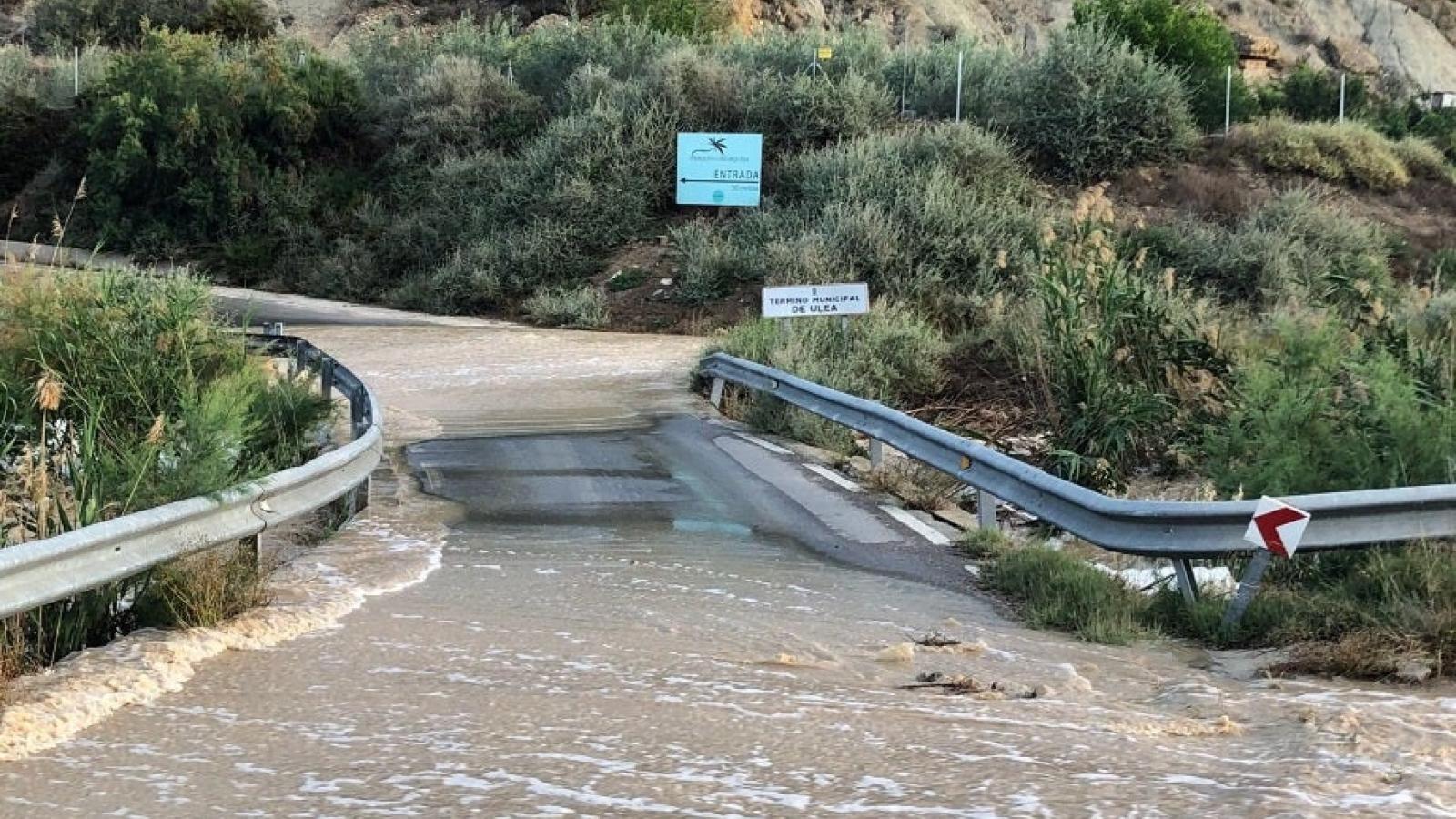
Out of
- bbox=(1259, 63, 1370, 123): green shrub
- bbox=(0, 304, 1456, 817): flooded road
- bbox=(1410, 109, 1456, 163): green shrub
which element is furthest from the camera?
bbox=(1259, 63, 1370, 123): green shrub

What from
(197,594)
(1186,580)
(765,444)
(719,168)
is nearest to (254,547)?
(197,594)

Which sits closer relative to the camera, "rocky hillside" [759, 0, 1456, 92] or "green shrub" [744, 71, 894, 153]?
"green shrub" [744, 71, 894, 153]

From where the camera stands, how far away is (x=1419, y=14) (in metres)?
86.6

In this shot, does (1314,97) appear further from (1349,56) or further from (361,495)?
(361,495)

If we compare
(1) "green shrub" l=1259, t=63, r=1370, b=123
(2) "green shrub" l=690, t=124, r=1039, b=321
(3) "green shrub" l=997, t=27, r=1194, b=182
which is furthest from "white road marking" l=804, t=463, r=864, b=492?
(1) "green shrub" l=1259, t=63, r=1370, b=123

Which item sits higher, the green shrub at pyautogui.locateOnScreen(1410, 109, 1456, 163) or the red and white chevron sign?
the green shrub at pyautogui.locateOnScreen(1410, 109, 1456, 163)

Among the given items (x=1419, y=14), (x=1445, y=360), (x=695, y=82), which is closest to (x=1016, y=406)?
(x=1445, y=360)

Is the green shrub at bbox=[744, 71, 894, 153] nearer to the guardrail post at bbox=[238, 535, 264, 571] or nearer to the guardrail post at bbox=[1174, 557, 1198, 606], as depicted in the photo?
the guardrail post at bbox=[1174, 557, 1198, 606]

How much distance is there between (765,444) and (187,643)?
346 inches

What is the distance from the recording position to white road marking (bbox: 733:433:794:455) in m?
13.9

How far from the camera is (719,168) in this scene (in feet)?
105

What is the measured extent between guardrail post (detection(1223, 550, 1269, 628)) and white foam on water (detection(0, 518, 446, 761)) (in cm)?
405

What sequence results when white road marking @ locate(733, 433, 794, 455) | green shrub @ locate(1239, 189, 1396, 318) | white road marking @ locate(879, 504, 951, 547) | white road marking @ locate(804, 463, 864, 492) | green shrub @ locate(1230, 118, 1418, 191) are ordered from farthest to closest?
green shrub @ locate(1230, 118, 1418, 191) < green shrub @ locate(1239, 189, 1396, 318) < white road marking @ locate(733, 433, 794, 455) < white road marking @ locate(804, 463, 864, 492) < white road marking @ locate(879, 504, 951, 547)

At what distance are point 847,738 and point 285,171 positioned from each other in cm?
3893
